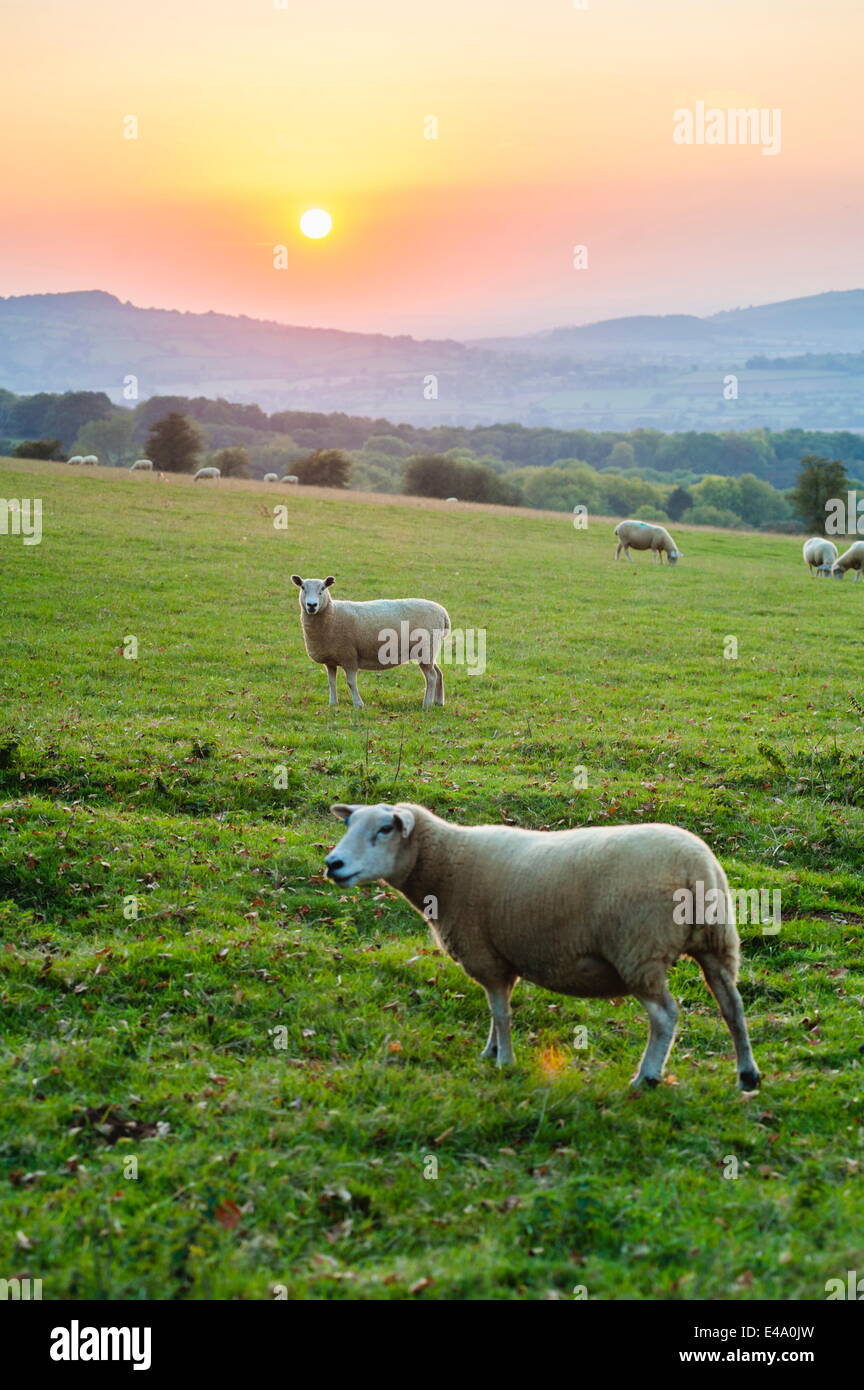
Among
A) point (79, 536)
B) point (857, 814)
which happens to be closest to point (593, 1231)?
point (857, 814)

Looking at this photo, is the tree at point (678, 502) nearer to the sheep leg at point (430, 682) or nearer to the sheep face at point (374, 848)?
the sheep leg at point (430, 682)

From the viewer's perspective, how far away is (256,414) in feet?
568

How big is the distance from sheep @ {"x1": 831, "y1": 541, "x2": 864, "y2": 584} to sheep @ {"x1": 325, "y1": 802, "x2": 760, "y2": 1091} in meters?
37.9

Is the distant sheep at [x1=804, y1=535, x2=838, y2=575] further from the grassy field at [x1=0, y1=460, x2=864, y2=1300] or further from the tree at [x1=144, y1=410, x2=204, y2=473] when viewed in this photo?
the tree at [x1=144, y1=410, x2=204, y2=473]

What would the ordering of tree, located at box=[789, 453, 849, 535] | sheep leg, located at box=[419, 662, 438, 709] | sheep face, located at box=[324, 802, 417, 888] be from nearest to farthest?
sheep face, located at box=[324, 802, 417, 888], sheep leg, located at box=[419, 662, 438, 709], tree, located at box=[789, 453, 849, 535]

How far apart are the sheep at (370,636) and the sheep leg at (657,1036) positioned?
11.9 m

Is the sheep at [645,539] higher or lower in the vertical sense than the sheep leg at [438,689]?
higher

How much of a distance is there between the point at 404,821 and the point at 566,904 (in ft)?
4.59

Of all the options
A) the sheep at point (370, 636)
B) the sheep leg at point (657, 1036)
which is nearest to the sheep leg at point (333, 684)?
the sheep at point (370, 636)

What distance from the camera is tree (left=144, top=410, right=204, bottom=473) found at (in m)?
74.5

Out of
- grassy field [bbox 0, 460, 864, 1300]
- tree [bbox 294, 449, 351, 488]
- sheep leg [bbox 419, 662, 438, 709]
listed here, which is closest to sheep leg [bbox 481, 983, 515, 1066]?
grassy field [bbox 0, 460, 864, 1300]

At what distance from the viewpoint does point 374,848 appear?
7.87m

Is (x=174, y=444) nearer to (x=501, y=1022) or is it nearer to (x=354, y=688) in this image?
(x=354, y=688)

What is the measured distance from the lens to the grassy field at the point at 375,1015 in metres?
5.74
